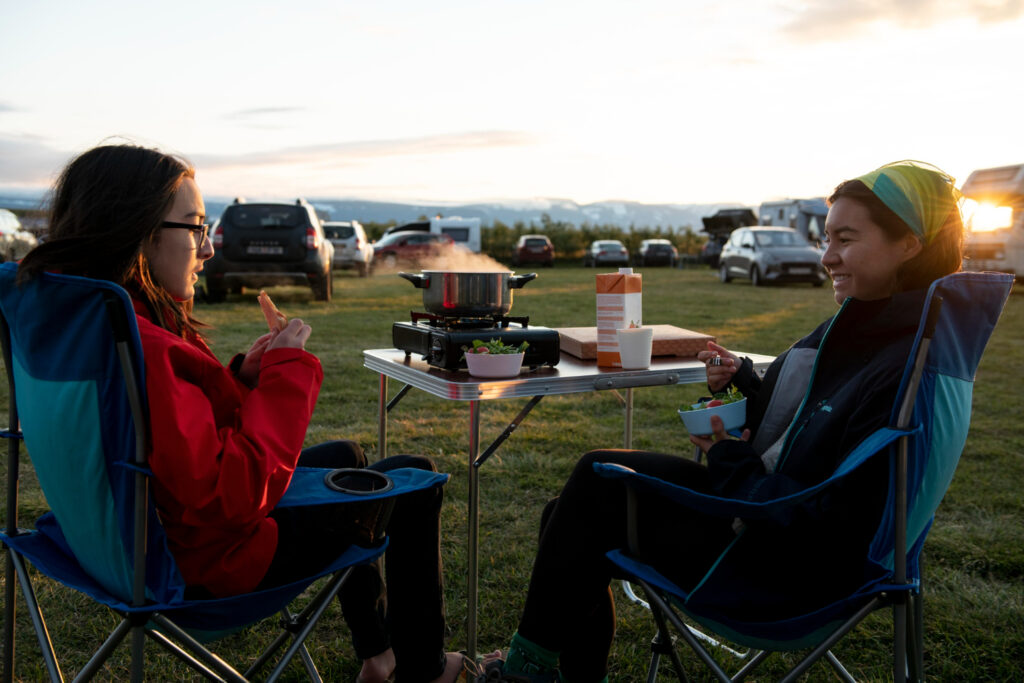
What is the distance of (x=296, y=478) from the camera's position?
1845 mm

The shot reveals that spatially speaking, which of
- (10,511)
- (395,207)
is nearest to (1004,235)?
(10,511)

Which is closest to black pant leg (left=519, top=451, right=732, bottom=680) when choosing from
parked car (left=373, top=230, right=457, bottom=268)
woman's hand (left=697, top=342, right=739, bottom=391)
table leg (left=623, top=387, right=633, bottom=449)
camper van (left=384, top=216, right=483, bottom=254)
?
woman's hand (left=697, top=342, right=739, bottom=391)

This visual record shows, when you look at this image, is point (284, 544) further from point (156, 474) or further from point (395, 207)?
point (395, 207)

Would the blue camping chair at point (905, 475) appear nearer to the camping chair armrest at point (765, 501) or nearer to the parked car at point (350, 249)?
the camping chair armrest at point (765, 501)

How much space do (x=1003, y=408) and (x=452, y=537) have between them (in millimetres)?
4376

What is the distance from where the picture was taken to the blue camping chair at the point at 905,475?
142 cm

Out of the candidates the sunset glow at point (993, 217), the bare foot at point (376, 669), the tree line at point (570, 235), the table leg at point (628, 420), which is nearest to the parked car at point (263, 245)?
the table leg at point (628, 420)

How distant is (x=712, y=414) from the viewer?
1.86 meters

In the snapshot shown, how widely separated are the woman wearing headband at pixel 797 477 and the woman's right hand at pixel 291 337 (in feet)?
2.22

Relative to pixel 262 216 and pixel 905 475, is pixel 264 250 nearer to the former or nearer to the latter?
pixel 262 216

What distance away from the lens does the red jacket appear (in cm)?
133

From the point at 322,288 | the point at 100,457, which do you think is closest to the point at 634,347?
the point at 100,457

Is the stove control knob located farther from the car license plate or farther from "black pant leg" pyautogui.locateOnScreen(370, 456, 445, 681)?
the car license plate

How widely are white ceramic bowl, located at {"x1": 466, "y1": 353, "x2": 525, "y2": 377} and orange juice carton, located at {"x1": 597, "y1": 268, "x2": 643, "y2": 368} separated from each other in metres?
0.34
